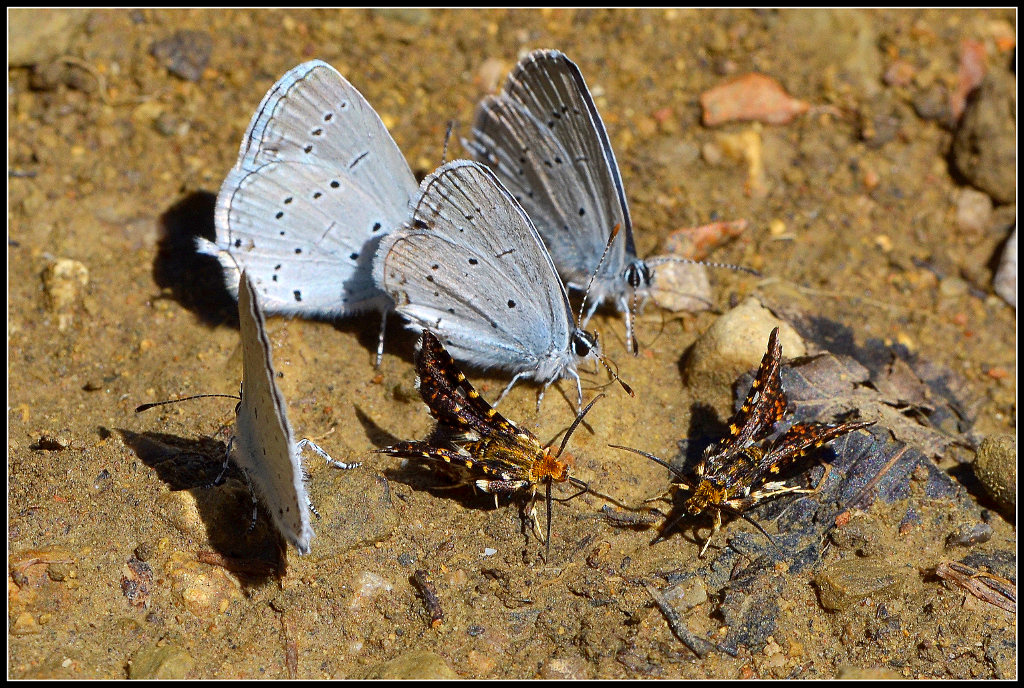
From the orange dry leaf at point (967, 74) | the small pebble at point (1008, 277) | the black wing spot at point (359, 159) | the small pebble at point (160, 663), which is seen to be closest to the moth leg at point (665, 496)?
the small pebble at point (160, 663)

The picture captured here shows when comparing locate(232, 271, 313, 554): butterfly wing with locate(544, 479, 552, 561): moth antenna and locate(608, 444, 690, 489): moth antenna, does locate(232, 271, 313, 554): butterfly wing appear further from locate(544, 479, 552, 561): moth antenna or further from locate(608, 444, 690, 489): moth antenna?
locate(608, 444, 690, 489): moth antenna

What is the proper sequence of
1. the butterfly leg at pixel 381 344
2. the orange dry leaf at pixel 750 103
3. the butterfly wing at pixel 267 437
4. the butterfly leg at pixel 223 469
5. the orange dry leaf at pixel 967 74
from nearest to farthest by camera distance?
1. the butterfly wing at pixel 267 437
2. the butterfly leg at pixel 223 469
3. the butterfly leg at pixel 381 344
4. the orange dry leaf at pixel 750 103
5. the orange dry leaf at pixel 967 74

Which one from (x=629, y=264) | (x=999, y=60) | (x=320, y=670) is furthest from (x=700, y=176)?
(x=320, y=670)

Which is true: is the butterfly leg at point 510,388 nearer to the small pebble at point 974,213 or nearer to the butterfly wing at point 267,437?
the butterfly wing at point 267,437

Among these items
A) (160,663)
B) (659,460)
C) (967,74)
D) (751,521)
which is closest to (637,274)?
(659,460)

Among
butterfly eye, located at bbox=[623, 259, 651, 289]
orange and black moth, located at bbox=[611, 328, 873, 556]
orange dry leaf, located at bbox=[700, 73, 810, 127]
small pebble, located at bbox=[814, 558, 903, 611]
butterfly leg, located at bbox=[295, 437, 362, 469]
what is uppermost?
orange dry leaf, located at bbox=[700, 73, 810, 127]

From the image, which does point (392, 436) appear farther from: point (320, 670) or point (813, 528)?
point (813, 528)

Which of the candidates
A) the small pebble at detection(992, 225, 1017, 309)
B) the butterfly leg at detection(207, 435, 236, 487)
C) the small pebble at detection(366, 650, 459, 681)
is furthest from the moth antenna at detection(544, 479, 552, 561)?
the small pebble at detection(992, 225, 1017, 309)
